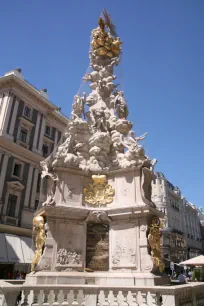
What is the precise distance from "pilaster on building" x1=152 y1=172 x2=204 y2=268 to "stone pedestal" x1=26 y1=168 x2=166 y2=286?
126 ft

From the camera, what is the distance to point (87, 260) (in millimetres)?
9508

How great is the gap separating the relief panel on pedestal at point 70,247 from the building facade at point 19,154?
16.1 meters

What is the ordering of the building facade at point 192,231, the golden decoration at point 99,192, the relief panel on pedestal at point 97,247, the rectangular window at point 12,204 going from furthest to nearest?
the building facade at point 192,231
the rectangular window at point 12,204
the golden decoration at point 99,192
the relief panel on pedestal at point 97,247

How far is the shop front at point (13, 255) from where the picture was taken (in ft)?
75.9

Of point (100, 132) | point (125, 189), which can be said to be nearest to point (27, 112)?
point (100, 132)

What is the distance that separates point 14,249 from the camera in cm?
2442

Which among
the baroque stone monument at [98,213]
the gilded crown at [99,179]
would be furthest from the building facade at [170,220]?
the gilded crown at [99,179]

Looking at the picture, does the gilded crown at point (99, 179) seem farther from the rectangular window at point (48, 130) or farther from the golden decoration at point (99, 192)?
the rectangular window at point (48, 130)

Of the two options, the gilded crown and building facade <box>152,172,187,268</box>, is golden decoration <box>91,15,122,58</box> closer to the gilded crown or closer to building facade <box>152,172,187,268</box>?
the gilded crown

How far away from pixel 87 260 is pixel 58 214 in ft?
6.17

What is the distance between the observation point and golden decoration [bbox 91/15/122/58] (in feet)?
47.8

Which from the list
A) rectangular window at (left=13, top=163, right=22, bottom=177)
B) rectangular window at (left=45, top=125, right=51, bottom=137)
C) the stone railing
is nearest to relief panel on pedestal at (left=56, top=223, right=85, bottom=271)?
the stone railing

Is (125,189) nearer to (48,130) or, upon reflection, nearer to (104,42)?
(104,42)

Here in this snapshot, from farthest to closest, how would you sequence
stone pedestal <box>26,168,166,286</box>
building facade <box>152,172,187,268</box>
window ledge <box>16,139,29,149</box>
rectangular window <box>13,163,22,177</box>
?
building facade <box>152,172,187,268</box>, window ledge <box>16,139,29,149</box>, rectangular window <box>13,163,22,177</box>, stone pedestal <box>26,168,166,286</box>
